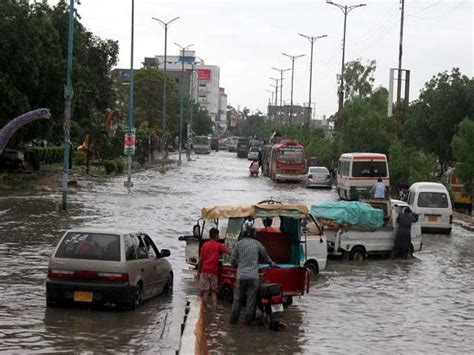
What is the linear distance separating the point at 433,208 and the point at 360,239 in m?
9.85

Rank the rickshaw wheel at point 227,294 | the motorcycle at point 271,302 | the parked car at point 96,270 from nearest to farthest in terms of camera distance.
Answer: the motorcycle at point 271,302
the parked car at point 96,270
the rickshaw wheel at point 227,294

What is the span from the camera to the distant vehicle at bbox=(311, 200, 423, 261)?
24562 mm

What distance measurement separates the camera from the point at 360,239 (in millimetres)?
24906

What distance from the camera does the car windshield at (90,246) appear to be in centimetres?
1506

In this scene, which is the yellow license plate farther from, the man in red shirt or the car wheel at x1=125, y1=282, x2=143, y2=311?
the man in red shirt

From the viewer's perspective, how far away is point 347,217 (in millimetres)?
24469

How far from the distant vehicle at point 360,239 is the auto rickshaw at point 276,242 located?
5.00 metres

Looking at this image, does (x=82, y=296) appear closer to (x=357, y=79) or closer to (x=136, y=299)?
(x=136, y=299)

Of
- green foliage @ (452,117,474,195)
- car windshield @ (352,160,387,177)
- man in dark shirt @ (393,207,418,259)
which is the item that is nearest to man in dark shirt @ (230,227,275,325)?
man in dark shirt @ (393,207,418,259)

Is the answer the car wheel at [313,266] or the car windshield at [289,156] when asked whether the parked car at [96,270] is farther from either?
the car windshield at [289,156]

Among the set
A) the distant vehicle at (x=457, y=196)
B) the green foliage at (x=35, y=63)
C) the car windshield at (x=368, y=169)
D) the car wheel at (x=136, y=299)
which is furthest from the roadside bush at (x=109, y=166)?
the car wheel at (x=136, y=299)

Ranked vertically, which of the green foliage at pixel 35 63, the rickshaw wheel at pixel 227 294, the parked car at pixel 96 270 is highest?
the green foliage at pixel 35 63

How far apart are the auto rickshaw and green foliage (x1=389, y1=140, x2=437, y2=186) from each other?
28017 millimetres

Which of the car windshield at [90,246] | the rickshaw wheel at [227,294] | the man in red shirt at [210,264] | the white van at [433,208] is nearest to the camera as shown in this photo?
the car windshield at [90,246]
